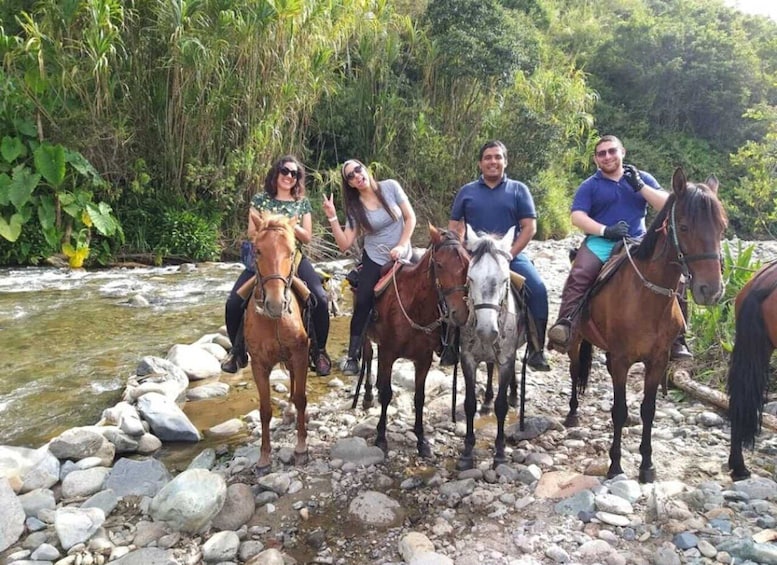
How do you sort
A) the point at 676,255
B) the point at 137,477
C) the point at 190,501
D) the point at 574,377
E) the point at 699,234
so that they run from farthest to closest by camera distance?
the point at 574,377, the point at 137,477, the point at 676,255, the point at 190,501, the point at 699,234

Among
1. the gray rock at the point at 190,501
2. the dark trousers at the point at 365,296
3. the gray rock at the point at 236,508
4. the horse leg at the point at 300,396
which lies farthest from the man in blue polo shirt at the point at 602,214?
the gray rock at the point at 190,501

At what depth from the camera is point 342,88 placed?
50.5 ft

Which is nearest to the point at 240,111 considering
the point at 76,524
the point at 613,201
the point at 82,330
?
the point at 82,330

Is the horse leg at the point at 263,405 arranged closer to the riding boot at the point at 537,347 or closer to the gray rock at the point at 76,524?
the gray rock at the point at 76,524

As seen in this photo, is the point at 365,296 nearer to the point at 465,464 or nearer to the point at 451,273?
the point at 451,273

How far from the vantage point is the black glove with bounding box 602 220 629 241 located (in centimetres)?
400

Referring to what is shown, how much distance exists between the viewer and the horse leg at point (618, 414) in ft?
12.3

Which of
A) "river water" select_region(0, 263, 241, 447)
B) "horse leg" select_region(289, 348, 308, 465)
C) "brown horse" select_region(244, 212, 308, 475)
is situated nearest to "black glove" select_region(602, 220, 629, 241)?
"brown horse" select_region(244, 212, 308, 475)

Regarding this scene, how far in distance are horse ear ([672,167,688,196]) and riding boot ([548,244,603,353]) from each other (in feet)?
3.46

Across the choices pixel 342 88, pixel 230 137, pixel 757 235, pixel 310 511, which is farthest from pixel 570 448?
pixel 757 235

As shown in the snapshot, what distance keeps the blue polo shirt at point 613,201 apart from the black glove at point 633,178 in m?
0.11

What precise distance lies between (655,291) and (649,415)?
0.89m

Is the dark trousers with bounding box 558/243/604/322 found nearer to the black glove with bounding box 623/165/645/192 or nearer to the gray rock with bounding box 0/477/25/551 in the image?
the black glove with bounding box 623/165/645/192

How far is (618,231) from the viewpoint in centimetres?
400
